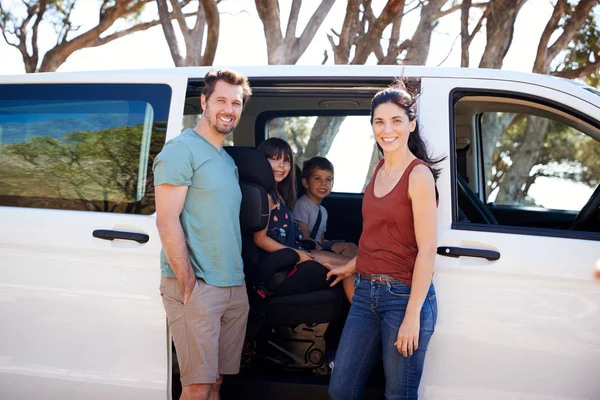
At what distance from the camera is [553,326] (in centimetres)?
311

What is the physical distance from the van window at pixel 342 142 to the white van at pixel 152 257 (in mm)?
1376

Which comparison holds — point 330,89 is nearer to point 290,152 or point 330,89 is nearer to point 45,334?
point 290,152

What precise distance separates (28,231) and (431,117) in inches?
76.1

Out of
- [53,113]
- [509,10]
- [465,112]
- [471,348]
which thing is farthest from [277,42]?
[471,348]

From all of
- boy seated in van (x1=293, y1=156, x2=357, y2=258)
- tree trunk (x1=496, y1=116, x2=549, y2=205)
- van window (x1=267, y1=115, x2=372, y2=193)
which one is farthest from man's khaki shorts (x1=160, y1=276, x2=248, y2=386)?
tree trunk (x1=496, y1=116, x2=549, y2=205)

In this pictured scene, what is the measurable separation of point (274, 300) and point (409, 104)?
1285 mm

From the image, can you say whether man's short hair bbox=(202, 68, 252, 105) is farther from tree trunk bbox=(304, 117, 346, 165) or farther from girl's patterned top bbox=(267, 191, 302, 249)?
tree trunk bbox=(304, 117, 346, 165)

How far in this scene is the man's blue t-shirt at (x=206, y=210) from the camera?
3059mm

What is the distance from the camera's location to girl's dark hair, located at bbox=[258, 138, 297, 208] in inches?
161

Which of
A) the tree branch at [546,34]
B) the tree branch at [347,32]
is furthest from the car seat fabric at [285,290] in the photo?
the tree branch at [546,34]

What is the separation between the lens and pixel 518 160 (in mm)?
15586

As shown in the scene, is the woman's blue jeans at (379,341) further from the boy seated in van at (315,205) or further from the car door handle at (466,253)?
the boy seated in van at (315,205)

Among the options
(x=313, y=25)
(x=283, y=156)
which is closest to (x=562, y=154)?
(x=313, y=25)

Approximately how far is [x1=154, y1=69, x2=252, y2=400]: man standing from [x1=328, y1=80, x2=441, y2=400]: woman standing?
555 millimetres
